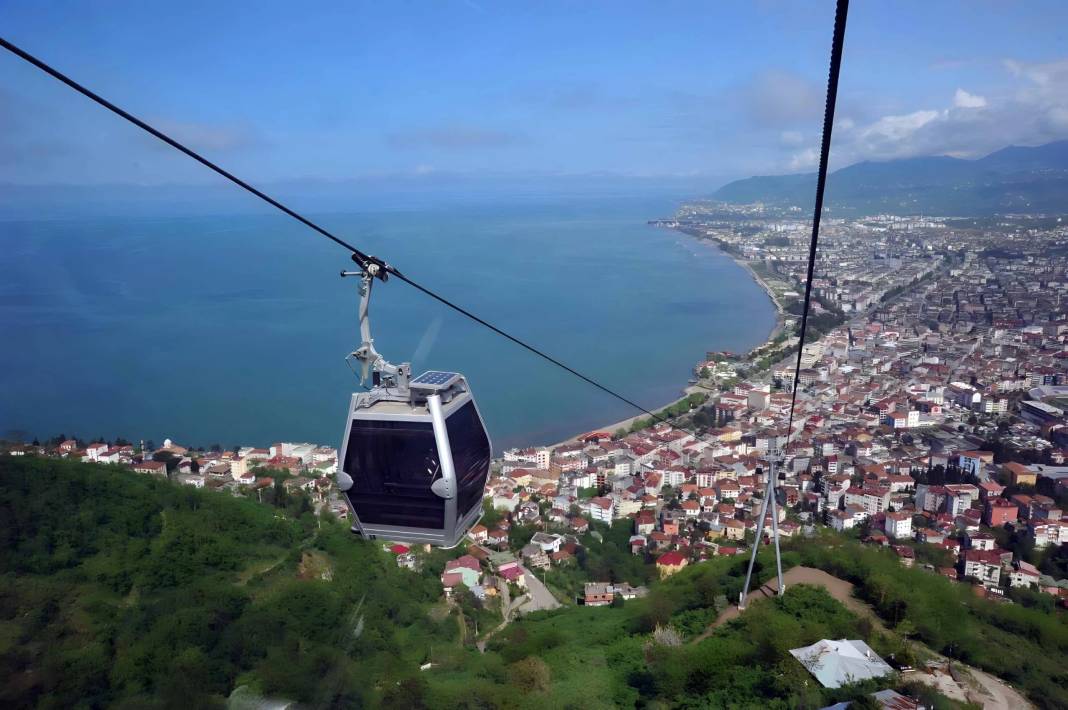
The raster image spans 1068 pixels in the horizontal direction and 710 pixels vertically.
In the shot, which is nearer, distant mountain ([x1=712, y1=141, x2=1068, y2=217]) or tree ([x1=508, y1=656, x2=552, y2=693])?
tree ([x1=508, y1=656, x2=552, y2=693])

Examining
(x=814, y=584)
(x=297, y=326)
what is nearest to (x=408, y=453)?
(x=814, y=584)

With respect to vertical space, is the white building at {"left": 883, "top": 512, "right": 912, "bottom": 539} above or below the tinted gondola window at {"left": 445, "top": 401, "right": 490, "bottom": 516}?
below

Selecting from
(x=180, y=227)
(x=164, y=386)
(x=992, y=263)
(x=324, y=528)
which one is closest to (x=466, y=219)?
(x=180, y=227)

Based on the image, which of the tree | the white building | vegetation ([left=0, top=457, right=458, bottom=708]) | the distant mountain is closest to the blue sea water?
vegetation ([left=0, top=457, right=458, bottom=708])

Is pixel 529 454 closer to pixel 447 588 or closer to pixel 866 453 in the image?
pixel 447 588

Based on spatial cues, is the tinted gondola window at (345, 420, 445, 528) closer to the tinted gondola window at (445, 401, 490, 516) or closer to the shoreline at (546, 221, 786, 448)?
the tinted gondola window at (445, 401, 490, 516)
